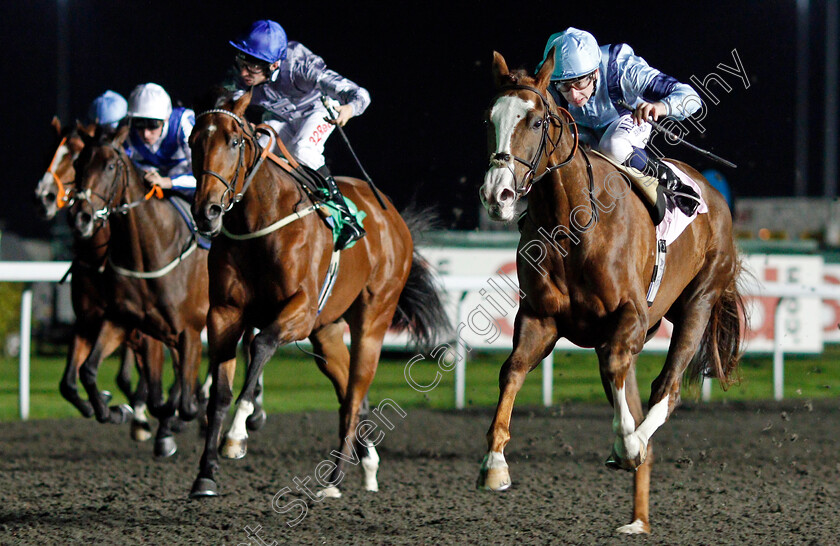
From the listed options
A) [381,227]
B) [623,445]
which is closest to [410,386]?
[381,227]

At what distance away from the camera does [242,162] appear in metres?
4.12

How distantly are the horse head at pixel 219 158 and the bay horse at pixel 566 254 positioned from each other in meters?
1.17

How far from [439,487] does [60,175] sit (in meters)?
2.60

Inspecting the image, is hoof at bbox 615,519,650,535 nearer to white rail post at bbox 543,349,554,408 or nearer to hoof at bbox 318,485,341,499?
hoof at bbox 318,485,341,499

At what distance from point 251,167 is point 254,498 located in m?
1.52

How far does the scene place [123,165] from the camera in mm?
5422

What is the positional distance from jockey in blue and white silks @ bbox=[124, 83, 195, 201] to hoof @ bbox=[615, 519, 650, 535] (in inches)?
118

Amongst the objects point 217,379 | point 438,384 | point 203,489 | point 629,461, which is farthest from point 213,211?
point 438,384

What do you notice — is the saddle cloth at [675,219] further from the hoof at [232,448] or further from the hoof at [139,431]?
the hoof at [139,431]

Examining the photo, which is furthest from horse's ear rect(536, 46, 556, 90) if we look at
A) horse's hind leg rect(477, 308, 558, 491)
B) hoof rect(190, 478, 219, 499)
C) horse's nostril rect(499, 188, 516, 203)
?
hoof rect(190, 478, 219, 499)

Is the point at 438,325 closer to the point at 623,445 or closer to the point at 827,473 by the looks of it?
the point at 827,473

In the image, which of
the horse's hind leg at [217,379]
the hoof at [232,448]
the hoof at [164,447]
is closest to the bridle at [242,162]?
the horse's hind leg at [217,379]

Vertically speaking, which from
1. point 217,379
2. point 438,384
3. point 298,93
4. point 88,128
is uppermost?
point 298,93

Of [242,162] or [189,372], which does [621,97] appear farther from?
[189,372]
